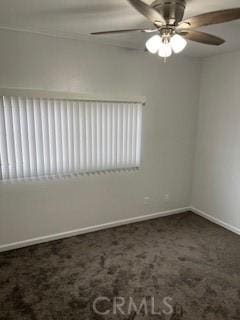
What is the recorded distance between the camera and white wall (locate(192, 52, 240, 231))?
11.3 feet

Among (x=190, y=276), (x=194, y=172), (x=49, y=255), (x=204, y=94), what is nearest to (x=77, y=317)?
(x=49, y=255)

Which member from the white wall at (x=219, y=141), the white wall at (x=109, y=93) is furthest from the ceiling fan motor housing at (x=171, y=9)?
the white wall at (x=219, y=141)

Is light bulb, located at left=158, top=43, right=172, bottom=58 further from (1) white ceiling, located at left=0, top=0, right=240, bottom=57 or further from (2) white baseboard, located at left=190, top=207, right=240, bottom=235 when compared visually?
(2) white baseboard, located at left=190, top=207, right=240, bottom=235

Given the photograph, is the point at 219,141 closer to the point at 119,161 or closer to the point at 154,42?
the point at 119,161

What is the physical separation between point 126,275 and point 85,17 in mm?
2476

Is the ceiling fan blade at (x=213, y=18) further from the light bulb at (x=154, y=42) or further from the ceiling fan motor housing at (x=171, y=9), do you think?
the light bulb at (x=154, y=42)

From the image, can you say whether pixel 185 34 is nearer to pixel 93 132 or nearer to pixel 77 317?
pixel 93 132

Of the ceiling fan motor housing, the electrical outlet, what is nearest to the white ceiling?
the ceiling fan motor housing

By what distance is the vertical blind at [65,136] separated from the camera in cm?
278

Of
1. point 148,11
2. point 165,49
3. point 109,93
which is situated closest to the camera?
point 148,11

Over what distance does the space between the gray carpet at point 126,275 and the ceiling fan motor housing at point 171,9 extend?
227 cm

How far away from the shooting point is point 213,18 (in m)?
1.63

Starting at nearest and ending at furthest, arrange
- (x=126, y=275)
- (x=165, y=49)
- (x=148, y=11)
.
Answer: (x=148, y=11) → (x=165, y=49) → (x=126, y=275)

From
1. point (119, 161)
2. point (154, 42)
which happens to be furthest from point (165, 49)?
point (119, 161)
